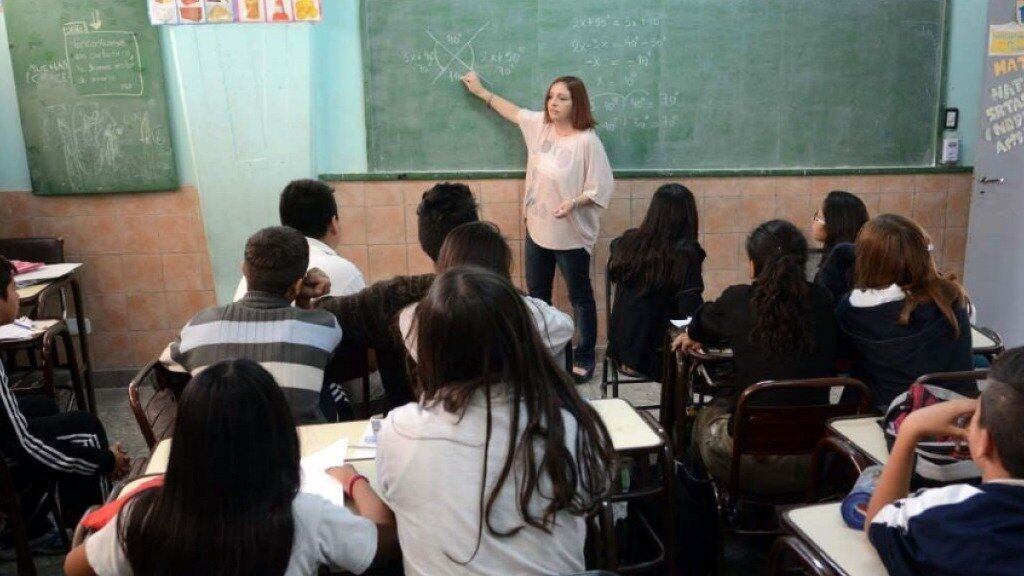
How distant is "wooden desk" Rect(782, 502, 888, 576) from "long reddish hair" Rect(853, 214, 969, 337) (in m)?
1.00

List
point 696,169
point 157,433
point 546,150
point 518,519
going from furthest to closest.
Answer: point 696,169 → point 546,150 → point 157,433 → point 518,519

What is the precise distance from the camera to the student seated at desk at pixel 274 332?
2178 mm

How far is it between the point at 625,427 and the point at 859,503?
630 millimetres

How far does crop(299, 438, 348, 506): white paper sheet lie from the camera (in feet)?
5.82

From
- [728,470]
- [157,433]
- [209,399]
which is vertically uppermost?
[209,399]

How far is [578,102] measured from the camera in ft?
14.1

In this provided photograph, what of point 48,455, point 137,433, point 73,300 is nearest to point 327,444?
point 48,455

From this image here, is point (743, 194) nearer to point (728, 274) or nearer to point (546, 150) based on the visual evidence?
A: point (728, 274)

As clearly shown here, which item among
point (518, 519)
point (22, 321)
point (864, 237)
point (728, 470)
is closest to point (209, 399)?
point (518, 519)

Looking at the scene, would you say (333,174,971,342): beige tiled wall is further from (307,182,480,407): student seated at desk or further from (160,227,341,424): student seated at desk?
(160,227,341,424): student seated at desk

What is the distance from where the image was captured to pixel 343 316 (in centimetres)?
247

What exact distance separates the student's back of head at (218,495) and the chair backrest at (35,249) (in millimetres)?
3376

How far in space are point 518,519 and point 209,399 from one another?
550 millimetres

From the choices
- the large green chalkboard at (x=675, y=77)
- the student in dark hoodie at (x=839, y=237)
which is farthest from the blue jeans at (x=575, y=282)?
the student in dark hoodie at (x=839, y=237)
